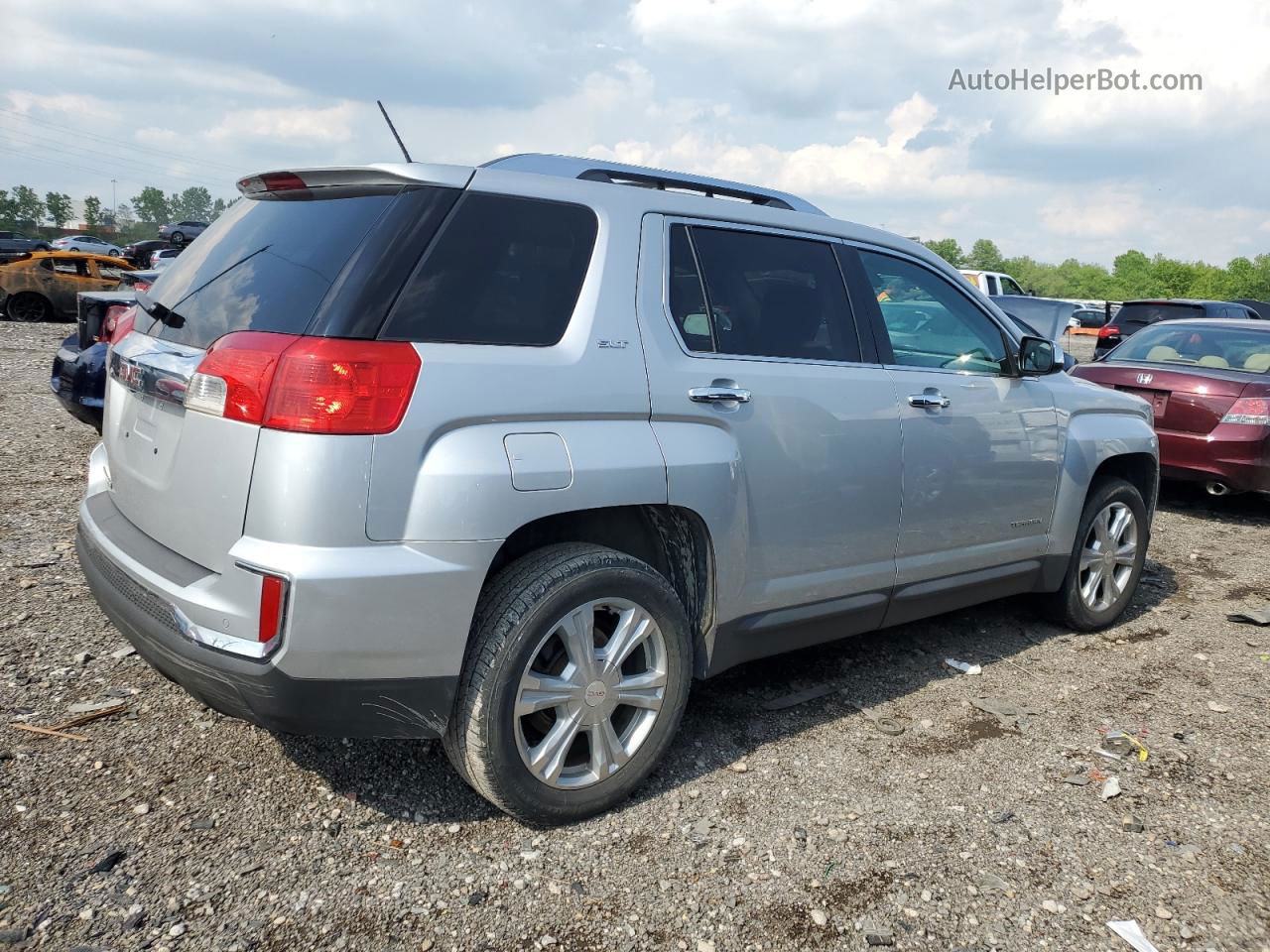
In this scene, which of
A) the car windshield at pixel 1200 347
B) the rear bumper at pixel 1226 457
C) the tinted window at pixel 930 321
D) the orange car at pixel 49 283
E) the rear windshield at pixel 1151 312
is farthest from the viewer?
the orange car at pixel 49 283

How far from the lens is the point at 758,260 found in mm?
3605

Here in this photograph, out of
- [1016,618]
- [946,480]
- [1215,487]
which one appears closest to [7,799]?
[946,480]

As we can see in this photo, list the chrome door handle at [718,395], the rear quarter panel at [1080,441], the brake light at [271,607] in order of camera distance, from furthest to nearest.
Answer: the rear quarter panel at [1080,441] → the chrome door handle at [718,395] → the brake light at [271,607]

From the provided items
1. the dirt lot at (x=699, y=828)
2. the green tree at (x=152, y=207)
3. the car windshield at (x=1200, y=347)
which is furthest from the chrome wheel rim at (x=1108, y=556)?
the green tree at (x=152, y=207)

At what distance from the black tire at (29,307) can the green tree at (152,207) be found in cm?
17290

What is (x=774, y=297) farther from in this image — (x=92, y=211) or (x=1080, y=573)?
(x=92, y=211)

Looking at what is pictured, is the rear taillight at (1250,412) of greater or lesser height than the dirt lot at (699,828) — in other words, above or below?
above

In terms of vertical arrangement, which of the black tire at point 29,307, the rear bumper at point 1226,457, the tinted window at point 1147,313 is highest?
the tinted window at point 1147,313

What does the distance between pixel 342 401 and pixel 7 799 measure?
5.44 feet

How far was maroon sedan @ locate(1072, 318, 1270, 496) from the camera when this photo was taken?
7.48m

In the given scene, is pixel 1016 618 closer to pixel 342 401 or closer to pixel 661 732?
pixel 661 732

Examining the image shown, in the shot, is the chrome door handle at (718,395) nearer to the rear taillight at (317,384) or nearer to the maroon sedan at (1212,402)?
the rear taillight at (317,384)

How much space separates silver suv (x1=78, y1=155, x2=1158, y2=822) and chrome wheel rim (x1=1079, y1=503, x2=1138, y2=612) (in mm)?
1449

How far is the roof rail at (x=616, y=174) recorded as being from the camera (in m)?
3.38
